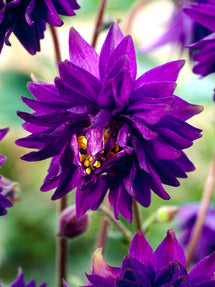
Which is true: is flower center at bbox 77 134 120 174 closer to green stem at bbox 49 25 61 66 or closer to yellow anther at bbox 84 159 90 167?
yellow anther at bbox 84 159 90 167

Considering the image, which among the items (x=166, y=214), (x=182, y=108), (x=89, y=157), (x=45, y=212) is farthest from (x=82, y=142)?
(x=45, y=212)

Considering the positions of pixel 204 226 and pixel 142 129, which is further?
pixel 204 226

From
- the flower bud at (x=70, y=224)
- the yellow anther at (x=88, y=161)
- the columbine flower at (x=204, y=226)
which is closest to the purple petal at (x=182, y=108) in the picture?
the yellow anther at (x=88, y=161)

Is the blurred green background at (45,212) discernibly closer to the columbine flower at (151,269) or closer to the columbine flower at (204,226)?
the columbine flower at (204,226)

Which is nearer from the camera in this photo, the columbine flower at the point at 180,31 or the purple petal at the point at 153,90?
the purple petal at the point at 153,90

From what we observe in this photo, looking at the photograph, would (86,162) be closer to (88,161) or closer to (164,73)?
(88,161)

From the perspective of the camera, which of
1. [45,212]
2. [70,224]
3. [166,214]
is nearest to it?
[70,224]

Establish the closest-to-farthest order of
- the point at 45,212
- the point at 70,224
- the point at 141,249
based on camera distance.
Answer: the point at 141,249, the point at 70,224, the point at 45,212

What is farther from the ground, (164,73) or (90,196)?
→ (164,73)
